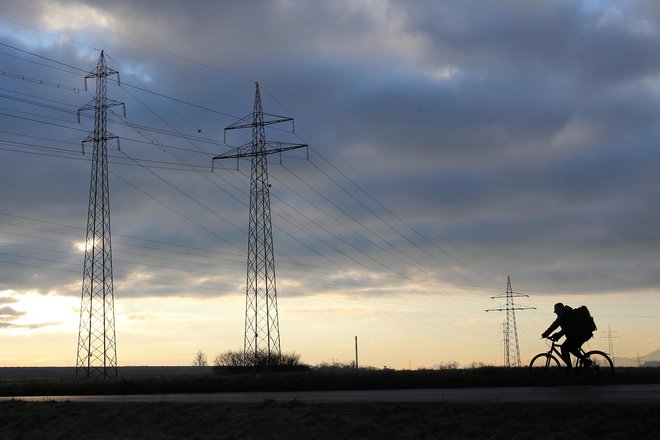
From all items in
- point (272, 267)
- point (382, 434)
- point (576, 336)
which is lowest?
point (382, 434)

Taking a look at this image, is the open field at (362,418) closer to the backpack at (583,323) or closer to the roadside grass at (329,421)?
the roadside grass at (329,421)

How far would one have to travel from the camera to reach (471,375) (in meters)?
27.3

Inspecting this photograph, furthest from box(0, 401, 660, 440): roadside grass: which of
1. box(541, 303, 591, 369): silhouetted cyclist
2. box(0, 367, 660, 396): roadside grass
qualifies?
box(0, 367, 660, 396): roadside grass

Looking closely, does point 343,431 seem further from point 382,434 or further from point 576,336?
point 576,336

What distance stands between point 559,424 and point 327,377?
56.8 feet

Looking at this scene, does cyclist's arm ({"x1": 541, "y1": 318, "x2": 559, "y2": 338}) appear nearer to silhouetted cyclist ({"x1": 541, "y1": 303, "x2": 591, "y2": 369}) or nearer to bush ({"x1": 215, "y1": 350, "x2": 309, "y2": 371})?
silhouetted cyclist ({"x1": 541, "y1": 303, "x2": 591, "y2": 369})

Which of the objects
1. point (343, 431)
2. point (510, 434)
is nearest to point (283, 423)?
point (343, 431)

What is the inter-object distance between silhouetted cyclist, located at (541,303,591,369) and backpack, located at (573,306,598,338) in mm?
29

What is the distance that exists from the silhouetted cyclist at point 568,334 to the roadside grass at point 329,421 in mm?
6351

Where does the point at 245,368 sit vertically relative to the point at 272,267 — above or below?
below

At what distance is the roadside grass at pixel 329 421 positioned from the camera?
48.5 ft

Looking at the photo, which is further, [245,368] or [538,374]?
[245,368]

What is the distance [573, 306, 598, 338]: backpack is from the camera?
22.4 meters

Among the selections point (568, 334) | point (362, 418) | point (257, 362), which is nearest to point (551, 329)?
point (568, 334)
